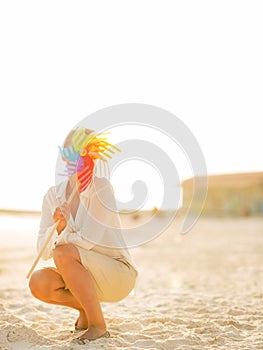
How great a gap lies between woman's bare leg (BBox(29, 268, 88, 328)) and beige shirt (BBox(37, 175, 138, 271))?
10 centimetres

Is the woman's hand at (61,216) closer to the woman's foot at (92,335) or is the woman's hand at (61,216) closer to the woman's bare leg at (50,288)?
the woman's bare leg at (50,288)

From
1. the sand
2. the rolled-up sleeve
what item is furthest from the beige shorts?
the sand

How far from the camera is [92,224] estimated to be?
278 centimetres

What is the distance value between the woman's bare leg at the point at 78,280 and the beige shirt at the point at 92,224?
6cm

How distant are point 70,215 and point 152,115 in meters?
2.72

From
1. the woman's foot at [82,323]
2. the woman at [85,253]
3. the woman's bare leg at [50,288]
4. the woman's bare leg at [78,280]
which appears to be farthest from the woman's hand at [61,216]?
the woman's foot at [82,323]

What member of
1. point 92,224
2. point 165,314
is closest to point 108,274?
point 92,224

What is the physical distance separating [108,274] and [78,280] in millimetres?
168

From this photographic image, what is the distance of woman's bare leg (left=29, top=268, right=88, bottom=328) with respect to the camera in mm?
2842

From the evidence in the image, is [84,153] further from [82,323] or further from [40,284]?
[82,323]

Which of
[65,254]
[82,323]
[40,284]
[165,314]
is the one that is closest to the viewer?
[65,254]

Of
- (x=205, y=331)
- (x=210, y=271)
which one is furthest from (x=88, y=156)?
(x=210, y=271)

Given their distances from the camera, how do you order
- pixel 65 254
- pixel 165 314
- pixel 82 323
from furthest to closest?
pixel 165 314
pixel 82 323
pixel 65 254

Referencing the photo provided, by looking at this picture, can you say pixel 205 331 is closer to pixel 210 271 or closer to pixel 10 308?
pixel 10 308
